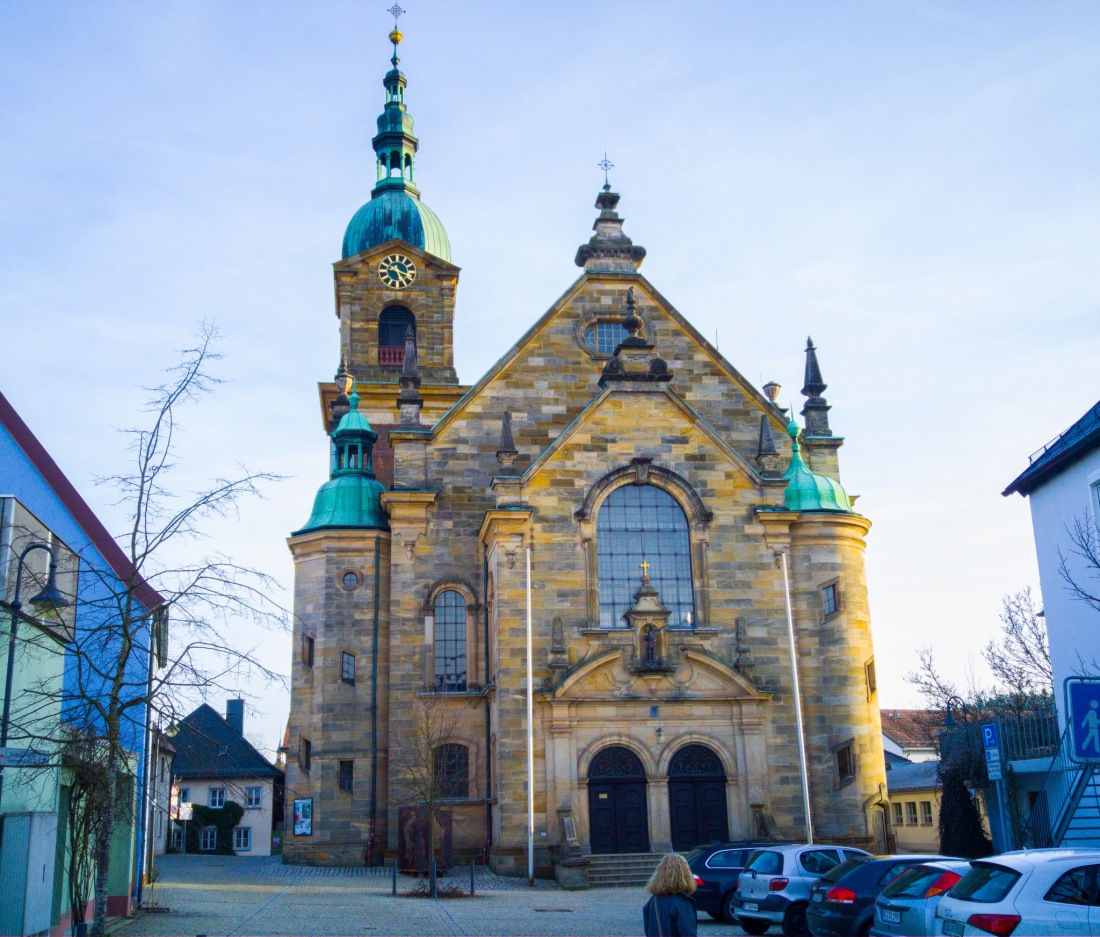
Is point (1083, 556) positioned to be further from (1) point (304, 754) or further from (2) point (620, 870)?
(1) point (304, 754)

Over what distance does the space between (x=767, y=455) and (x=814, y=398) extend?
506cm

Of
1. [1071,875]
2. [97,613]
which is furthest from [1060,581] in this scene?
[97,613]

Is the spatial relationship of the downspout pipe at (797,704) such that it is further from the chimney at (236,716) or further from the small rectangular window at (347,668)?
the chimney at (236,716)

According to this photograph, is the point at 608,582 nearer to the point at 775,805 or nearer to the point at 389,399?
the point at 775,805

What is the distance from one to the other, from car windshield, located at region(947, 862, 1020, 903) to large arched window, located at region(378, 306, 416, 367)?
35.1 meters

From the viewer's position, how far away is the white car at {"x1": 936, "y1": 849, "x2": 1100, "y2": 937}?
37.8 ft

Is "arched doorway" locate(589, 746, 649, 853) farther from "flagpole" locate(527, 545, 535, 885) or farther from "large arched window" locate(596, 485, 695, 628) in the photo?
"large arched window" locate(596, 485, 695, 628)

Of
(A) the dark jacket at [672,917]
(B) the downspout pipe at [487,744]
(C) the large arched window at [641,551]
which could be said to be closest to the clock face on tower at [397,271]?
(B) the downspout pipe at [487,744]

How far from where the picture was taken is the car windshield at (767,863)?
19.5 metres

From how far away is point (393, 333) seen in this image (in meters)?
46.7

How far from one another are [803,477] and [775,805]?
9.67 m

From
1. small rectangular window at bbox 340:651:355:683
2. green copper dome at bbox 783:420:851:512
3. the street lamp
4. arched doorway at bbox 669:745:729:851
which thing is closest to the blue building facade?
the street lamp

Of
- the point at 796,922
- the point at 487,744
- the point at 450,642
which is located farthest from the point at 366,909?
the point at 450,642

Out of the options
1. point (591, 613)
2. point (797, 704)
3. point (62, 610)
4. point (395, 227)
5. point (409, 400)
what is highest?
point (395, 227)
